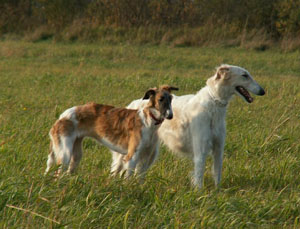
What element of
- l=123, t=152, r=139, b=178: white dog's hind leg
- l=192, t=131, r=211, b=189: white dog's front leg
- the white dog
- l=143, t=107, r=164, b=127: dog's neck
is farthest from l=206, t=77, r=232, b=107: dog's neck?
l=123, t=152, r=139, b=178: white dog's hind leg

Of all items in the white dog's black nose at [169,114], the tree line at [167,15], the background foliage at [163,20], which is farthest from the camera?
the tree line at [167,15]

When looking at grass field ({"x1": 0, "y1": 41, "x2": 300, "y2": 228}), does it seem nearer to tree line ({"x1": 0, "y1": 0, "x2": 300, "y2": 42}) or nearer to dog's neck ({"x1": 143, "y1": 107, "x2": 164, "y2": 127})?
dog's neck ({"x1": 143, "y1": 107, "x2": 164, "y2": 127})

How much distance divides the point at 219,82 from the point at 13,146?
2.61 m

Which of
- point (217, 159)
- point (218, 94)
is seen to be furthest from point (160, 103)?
point (217, 159)

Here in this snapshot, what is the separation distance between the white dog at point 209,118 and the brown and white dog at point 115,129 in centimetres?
34

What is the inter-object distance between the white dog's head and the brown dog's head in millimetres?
608

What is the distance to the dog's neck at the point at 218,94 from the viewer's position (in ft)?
17.7

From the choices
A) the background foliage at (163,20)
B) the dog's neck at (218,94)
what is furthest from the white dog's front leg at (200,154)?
the background foliage at (163,20)

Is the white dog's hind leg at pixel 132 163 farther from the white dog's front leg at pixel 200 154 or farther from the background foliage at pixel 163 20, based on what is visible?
the background foliage at pixel 163 20

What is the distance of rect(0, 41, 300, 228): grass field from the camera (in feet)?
12.8

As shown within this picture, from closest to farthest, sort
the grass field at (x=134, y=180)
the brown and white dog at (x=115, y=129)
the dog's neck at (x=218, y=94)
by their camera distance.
Result: the grass field at (x=134, y=180)
the brown and white dog at (x=115, y=129)
the dog's neck at (x=218, y=94)

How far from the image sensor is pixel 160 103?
17.1 ft

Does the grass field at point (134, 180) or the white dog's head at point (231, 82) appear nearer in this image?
the grass field at point (134, 180)

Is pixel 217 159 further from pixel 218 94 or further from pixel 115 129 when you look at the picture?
pixel 115 129
